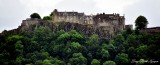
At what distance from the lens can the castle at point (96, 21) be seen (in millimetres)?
Answer: 126675

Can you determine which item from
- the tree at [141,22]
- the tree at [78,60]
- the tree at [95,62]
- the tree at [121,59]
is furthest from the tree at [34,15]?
the tree at [121,59]

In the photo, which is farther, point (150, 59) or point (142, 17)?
point (142, 17)

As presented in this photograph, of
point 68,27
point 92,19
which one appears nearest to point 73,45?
point 68,27

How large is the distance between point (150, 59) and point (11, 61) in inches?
798

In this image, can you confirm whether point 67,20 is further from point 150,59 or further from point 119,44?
point 150,59

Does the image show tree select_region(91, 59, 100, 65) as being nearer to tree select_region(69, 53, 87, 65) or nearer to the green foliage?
tree select_region(69, 53, 87, 65)

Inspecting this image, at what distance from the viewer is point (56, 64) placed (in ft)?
382

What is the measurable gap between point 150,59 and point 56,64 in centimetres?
1344

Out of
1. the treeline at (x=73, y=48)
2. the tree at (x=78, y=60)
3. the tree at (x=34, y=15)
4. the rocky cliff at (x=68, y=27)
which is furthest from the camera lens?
the tree at (x=34, y=15)

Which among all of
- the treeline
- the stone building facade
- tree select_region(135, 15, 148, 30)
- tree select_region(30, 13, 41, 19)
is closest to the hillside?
the treeline

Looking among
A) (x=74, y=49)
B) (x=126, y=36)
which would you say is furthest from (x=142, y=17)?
(x=74, y=49)

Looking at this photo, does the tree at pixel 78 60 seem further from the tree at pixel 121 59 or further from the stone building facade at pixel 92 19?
the stone building facade at pixel 92 19

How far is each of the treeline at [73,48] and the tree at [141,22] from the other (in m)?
3.34

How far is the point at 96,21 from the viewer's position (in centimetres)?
12812
